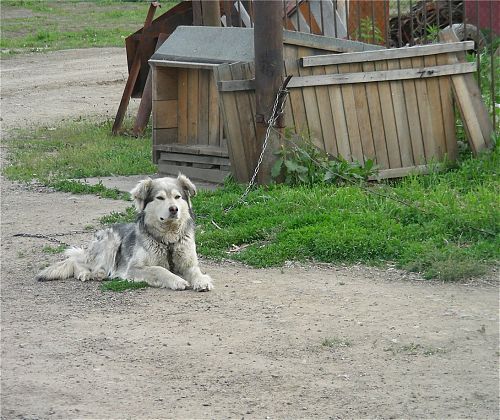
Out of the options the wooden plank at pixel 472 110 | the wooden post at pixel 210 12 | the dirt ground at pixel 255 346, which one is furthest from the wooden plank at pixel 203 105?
the dirt ground at pixel 255 346

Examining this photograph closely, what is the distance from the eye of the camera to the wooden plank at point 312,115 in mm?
10445

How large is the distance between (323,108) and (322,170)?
693mm

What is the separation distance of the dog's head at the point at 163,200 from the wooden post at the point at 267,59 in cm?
220

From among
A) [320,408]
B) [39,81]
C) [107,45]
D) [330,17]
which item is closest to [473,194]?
[320,408]

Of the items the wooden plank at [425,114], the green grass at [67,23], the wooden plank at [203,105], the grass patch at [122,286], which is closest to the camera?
the grass patch at [122,286]

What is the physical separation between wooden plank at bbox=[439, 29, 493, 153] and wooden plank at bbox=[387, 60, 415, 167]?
1.98 feet

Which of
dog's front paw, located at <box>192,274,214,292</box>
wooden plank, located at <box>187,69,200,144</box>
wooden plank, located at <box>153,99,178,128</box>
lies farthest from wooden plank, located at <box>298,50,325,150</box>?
dog's front paw, located at <box>192,274,214,292</box>

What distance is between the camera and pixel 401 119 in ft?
35.6

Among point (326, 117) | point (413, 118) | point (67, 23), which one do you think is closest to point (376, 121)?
point (413, 118)

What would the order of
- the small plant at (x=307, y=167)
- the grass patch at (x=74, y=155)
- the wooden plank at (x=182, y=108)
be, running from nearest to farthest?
the small plant at (x=307, y=167)
the wooden plank at (x=182, y=108)
the grass patch at (x=74, y=155)

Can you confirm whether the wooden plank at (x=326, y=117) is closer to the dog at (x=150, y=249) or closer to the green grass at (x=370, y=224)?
the green grass at (x=370, y=224)

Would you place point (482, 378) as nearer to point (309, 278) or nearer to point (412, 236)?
point (309, 278)

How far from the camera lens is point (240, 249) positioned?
349 inches

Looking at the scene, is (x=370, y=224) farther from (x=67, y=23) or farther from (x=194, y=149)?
(x=67, y=23)
